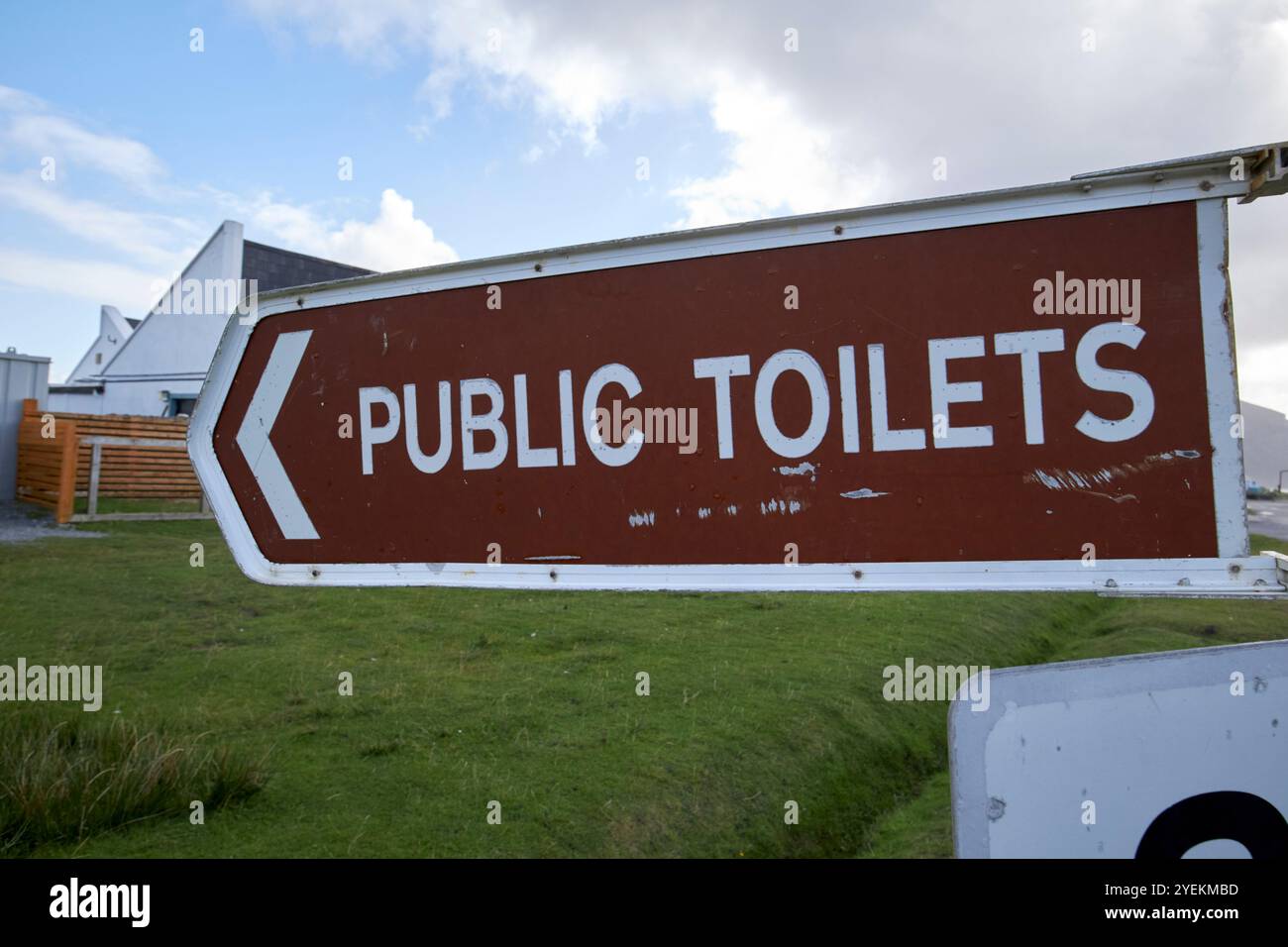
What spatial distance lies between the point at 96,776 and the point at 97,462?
1104 centimetres

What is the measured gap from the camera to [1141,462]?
1354mm

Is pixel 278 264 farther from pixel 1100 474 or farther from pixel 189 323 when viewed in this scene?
pixel 1100 474

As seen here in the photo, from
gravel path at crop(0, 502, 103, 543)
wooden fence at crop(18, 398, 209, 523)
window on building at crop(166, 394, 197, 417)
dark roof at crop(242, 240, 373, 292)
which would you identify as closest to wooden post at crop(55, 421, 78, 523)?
wooden fence at crop(18, 398, 209, 523)

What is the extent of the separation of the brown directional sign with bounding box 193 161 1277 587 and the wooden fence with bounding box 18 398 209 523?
1215 centimetres

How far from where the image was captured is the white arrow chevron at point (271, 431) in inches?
75.2

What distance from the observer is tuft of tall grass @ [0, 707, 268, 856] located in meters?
3.50

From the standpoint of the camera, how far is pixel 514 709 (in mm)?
5379

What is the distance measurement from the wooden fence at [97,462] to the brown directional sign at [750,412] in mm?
12148

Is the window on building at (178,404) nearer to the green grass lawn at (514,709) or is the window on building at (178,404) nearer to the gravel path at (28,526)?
the gravel path at (28,526)

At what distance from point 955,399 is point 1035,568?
0.30 metres

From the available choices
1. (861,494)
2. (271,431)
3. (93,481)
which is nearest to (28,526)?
(93,481)

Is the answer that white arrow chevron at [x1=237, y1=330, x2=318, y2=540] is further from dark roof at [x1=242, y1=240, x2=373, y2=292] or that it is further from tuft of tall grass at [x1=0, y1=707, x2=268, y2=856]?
dark roof at [x1=242, y1=240, x2=373, y2=292]

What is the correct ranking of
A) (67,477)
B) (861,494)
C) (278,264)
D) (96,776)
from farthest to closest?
(278,264)
(67,477)
(96,776)
(861,494)

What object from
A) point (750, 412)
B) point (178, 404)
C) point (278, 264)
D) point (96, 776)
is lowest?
point (96, 776)
